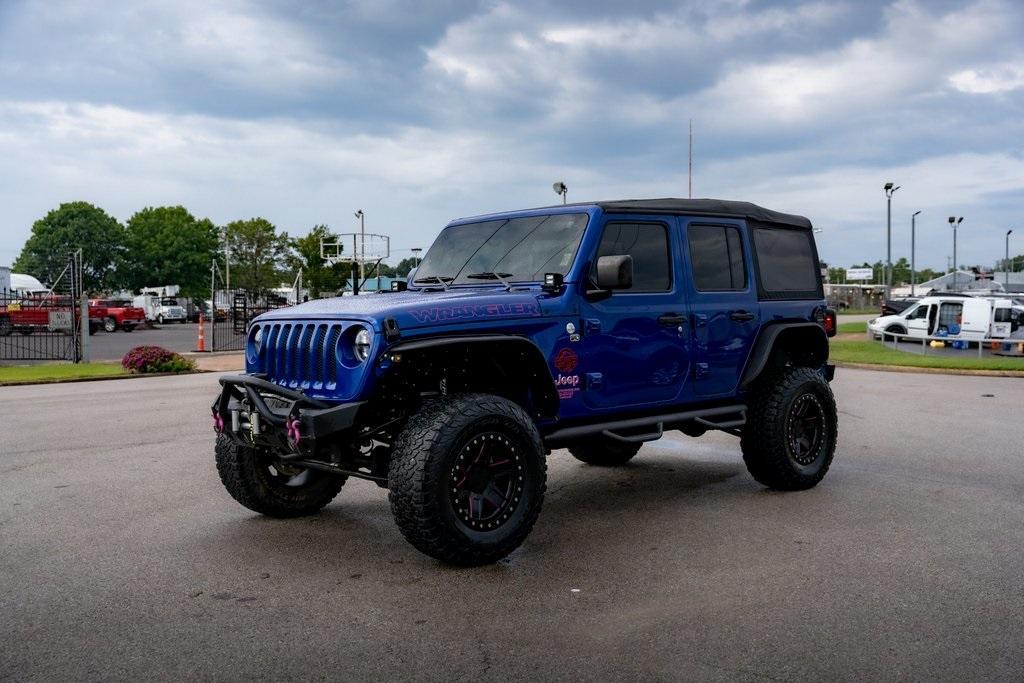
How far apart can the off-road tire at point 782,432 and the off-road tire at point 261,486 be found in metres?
3.06

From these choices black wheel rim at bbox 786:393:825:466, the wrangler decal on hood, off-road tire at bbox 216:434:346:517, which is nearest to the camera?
the wrangler decal on hood

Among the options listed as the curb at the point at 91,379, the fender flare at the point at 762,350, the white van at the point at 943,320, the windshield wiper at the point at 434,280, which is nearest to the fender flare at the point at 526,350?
the windshield wiper at the point at 434,280

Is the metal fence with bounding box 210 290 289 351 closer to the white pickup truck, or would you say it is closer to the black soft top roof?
the black soft top roof

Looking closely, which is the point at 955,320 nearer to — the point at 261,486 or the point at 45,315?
the point at 261,486

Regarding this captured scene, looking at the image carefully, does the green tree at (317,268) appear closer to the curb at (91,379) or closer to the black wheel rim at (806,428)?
the curb at (91,379)

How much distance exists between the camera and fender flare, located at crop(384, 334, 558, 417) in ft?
15.7

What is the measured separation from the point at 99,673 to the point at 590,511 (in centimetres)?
353

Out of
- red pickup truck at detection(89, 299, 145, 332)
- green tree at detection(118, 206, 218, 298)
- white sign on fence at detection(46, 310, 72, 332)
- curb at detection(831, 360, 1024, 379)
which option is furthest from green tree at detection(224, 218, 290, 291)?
curb at detection(831, 360, 1024, 379)

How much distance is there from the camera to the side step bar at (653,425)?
5.62 metres

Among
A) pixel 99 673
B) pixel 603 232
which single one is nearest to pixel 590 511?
pixel 603 232

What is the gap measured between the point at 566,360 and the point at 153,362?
1507 cm

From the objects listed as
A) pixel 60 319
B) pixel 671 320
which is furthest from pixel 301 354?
pixel 60 319

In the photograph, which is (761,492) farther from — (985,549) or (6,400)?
(6,400)

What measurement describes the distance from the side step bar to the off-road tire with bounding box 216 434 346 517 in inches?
65.3
